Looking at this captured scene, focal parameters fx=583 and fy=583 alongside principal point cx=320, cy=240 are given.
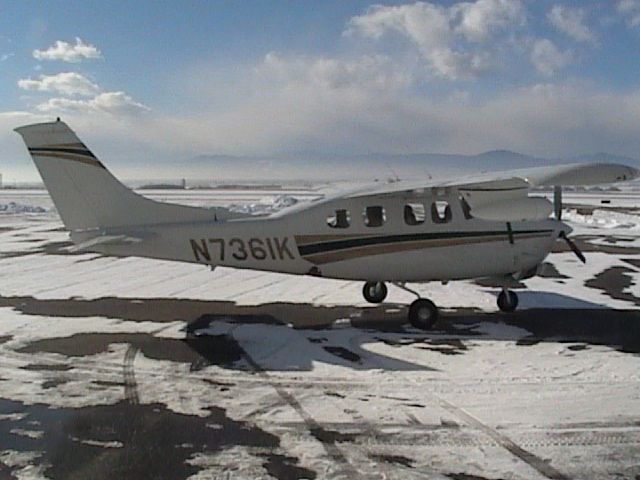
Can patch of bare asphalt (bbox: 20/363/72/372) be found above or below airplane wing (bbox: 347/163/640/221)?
below

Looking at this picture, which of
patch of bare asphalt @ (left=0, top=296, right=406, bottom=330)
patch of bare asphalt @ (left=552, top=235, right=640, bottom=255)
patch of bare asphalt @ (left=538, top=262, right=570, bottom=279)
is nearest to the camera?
patch of bare asphalt @ (left=0, top=296, right=406, bottom=330)

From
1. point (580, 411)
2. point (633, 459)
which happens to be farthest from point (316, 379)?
point (633, 459)

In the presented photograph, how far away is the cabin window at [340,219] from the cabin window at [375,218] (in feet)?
1.00

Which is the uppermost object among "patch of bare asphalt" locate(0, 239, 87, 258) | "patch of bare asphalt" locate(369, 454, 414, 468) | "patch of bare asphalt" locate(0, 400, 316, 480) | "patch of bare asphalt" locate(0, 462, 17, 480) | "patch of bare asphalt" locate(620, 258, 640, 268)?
"patch of bare asphalt" locate(0, 239, 87, 258)

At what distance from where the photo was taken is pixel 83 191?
32.1ft

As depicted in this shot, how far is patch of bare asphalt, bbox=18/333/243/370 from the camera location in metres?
8.07

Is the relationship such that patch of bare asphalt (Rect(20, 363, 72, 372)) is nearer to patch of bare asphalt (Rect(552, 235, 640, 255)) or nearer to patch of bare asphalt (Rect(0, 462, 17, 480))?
patch of bare asphalt (Rect(0, 462, 17, 480))

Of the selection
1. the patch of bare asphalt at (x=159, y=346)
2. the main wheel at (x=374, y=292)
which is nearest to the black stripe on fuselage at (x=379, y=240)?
the main wheel at (x=374, y=292)

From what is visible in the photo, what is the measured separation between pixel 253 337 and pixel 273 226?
1914mm

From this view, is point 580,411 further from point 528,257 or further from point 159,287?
point 159,287

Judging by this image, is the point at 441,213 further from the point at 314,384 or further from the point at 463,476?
the point at 463,476

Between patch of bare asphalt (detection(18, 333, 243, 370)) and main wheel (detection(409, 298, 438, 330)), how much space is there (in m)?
2.99

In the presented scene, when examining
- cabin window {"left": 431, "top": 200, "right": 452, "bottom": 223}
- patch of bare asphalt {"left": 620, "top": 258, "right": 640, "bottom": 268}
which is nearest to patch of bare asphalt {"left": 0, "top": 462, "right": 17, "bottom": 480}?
cabin window {"left": 431, "top": 200, "right": 452, "bottom": 223}

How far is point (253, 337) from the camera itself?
9.20 metres
